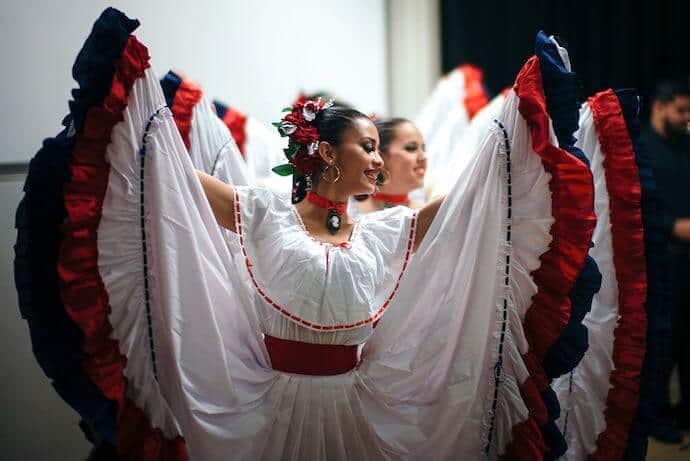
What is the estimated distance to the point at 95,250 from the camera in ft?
4.58

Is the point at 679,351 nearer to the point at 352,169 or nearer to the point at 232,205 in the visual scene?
the point at 352,169

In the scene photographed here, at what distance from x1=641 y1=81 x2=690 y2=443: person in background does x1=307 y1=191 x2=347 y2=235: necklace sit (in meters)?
1.81

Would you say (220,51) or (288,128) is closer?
(288,128)

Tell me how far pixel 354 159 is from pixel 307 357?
0.50 metres

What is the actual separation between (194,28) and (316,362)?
1.65 meters

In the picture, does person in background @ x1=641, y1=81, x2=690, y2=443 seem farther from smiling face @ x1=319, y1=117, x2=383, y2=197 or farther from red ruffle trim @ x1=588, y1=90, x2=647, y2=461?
smiling face @ x1=319, y1=117, x2=383, y2=197

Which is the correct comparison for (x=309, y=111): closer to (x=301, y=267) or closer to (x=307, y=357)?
(x=301, y=267)

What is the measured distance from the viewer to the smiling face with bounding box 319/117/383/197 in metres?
1.72

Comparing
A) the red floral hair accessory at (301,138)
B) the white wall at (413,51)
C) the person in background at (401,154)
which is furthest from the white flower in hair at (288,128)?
the white wall at (413,51)

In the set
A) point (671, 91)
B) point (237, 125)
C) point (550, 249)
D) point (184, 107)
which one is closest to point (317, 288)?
point (550, 249)

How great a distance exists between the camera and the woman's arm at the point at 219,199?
1.62 m

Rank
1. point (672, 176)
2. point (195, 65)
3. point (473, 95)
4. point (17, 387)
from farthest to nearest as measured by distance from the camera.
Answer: point (473, 95) < point (672, 176) < point (195, 65) < point (17, 387)

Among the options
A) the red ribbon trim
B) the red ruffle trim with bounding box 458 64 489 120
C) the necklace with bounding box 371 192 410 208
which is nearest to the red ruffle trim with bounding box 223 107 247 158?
the necklace with bounding box 371 192 410 208

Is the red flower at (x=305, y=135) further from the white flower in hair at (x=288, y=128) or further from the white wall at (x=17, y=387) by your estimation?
the white wall at (x=17, y=387)
